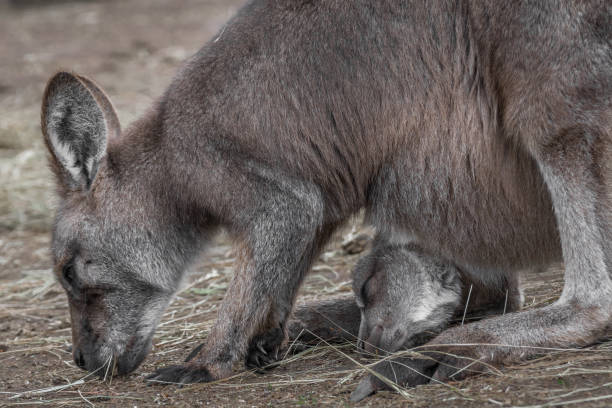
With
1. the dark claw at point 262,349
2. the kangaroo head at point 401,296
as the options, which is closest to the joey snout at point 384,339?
the kangaroo head at point 401,296

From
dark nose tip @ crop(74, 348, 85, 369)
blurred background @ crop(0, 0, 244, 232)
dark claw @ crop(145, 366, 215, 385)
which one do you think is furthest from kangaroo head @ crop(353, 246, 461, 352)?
blurred background @ crop(0, 0, 244, 232)

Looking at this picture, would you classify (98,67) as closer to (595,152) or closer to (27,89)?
(27,89)

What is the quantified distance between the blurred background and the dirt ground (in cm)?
3

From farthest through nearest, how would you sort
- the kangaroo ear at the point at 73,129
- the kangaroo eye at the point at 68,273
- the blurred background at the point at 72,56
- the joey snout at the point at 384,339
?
1. the blurred background at the point at 72,56
2. the kangaroo eye at the point at 68,273
3. the kangaroo ear at the point at 73,129
4. the joey snout at the point at 384,339

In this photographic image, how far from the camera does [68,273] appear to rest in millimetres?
4250

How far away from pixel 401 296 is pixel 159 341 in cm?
150

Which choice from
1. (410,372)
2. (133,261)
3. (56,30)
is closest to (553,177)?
(410,372)

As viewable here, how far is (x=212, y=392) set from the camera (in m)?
3.70

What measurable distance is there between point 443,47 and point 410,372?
1.44m

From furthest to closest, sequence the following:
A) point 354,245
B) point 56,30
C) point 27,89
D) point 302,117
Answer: point 56,30
point 27,89
point 354,245
point 302,117

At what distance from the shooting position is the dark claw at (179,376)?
3.77 meters

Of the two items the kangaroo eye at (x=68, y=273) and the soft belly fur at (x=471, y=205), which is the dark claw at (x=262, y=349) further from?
the kangaroo eye at (x=68, y=273)

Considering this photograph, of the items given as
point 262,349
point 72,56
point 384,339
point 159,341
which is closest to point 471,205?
point 384,339

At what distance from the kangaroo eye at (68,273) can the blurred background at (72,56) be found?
3018mm
